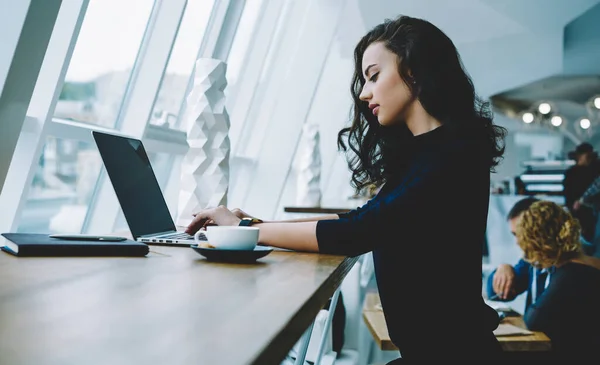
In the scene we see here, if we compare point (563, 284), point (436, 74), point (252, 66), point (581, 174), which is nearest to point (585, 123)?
point (581, 174)

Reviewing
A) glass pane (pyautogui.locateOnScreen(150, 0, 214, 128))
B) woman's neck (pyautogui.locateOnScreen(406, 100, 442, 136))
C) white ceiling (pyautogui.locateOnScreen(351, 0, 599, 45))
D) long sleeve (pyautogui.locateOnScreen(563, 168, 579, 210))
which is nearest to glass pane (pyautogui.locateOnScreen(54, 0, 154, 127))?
glass pane (pyautogui.locateOnScreen(150, 0, 214, 128))

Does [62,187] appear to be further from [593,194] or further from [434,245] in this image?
[593,194]

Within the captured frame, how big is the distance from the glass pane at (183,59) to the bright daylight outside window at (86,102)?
1.27 ft

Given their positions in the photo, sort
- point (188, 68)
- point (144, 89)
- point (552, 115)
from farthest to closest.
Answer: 1. point (552, 115)
2. point (188, 68)
3. point (144, 89)

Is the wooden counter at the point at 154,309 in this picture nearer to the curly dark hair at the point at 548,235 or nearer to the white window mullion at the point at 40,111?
the white window mullion at the point at 40,111

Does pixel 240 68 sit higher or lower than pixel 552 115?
lower

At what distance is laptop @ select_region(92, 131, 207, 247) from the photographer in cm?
146

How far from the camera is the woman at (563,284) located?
92.3 inches

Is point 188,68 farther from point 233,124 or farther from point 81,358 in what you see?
point 81,358

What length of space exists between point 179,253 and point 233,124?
11.4ft

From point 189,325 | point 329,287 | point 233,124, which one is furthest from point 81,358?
point 233,124

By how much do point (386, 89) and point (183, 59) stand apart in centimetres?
228

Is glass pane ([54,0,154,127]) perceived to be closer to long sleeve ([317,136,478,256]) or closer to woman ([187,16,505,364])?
woman ([187,16,505,364])

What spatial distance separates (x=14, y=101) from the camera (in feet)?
4.88
